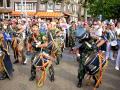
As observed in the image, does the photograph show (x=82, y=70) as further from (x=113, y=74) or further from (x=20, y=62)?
(x=20, y=62)

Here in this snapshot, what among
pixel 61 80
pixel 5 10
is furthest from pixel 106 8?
pixel 61 80

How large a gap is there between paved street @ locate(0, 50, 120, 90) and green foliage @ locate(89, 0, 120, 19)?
38.7 meters

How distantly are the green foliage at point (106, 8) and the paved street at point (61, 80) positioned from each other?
38741 millimetres

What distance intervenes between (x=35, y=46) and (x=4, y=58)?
1189mm

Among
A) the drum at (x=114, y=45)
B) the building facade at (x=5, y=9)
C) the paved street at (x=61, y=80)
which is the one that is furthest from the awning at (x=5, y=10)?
the paved street at (x=61, y=80)

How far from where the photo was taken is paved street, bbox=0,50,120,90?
1032 centimetres

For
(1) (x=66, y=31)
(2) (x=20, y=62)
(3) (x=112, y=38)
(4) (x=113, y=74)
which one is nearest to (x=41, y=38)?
(4) (x=113, y=74)

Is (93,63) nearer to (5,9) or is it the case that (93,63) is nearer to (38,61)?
(38,61)

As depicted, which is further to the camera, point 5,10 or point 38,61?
point 5,10

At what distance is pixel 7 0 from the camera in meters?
70.2

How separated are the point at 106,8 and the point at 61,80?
144 ft

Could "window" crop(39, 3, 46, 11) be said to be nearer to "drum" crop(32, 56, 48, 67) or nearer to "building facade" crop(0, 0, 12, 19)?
"building facade" crop(0, 0, 12, 19)

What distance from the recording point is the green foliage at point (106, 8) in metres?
52.9

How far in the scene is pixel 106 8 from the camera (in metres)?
54.2
